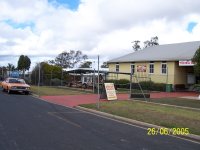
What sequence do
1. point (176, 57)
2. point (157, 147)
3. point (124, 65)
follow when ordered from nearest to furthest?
1. point (157, 147)
2. point (176, 57)
3. point (124, 65)

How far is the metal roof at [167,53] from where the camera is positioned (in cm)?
4291

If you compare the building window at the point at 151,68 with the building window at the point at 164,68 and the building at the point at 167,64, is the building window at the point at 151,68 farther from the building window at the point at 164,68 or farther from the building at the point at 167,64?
the building window at the point at 164,68

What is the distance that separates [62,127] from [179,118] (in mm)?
5225

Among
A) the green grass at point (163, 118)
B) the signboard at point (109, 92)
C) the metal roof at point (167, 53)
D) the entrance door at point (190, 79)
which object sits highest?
the metal roof at point (167, 53)

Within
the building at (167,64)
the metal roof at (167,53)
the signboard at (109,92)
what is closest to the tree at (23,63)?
the metal roof at (167,53)

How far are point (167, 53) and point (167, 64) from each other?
124 inches

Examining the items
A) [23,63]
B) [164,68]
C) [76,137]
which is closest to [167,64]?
[164,68]

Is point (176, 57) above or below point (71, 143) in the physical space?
above

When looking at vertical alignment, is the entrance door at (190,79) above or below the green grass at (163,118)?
above

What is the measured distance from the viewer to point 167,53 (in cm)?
4697

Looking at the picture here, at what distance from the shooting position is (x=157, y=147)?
9.98 m

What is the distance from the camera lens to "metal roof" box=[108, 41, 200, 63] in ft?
141

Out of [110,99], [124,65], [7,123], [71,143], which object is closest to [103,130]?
[71,143]

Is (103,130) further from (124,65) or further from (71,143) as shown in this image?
(124,65)
